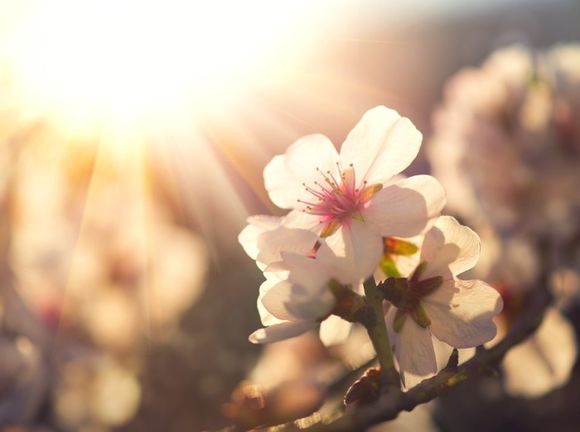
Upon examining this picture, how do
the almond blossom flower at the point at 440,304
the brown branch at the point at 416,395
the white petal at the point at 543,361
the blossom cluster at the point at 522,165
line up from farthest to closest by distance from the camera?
the blossom cluster at the point at 522,165 < the white petal at the point at 543,361 < the almond blossom flower at the point at 440,304 < the brown branch at the point at 416,395

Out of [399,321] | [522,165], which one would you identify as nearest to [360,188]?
[399,321]

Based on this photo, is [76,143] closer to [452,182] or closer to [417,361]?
[452,182]

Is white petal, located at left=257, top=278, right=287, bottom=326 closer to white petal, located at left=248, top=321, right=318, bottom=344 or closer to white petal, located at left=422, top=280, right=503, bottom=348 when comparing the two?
white petal, located at left=248, top=321, right=318, bottom=344

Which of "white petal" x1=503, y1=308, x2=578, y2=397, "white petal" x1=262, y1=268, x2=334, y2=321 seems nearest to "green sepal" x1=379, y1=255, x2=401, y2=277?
"white petal" x1=262, y1=268, x2=334, y2=321

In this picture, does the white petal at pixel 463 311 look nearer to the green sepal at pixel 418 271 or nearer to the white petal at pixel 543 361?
the green sepal at pixel 418 271

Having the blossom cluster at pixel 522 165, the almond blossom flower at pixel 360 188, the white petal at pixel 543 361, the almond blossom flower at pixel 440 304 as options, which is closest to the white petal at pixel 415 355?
the almond blossom flower at pixel 440 304

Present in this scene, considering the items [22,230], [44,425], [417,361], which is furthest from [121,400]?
[417,361]

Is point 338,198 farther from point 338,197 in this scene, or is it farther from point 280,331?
point 280,331
